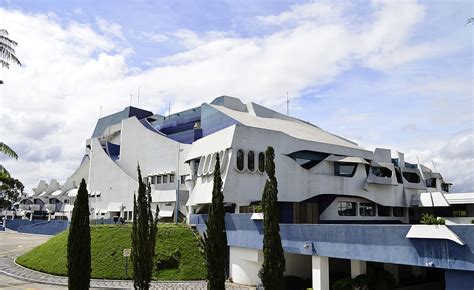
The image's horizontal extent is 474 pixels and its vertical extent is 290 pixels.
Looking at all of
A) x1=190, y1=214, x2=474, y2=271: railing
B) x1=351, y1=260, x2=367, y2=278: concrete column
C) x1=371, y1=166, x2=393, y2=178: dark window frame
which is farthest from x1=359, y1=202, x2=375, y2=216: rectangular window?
x1=351, y1=260, x2=367, y2=278: concrete column

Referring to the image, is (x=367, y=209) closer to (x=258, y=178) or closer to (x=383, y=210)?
(x=383, y=210)

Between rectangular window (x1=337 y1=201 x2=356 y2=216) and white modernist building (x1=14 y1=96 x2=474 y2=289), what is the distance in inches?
5.2

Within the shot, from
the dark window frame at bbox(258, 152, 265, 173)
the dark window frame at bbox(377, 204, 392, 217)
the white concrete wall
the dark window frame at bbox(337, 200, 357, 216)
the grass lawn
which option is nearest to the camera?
the white concrete wall

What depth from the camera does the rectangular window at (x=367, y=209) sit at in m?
43.6

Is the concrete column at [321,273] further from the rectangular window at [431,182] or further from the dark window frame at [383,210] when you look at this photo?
the rectangular window at [431,182]

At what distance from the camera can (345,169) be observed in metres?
41.5

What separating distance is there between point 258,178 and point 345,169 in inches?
423

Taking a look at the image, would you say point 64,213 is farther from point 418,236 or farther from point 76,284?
point 418,236

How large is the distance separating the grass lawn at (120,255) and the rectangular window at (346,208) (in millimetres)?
A: 15328

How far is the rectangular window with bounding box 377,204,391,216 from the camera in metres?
45.3

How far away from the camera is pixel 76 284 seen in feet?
57.5

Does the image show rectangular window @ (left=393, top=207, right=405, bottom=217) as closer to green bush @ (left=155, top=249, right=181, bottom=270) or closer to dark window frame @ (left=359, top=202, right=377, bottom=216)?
dark window frame @ (left=359, top=202, right=377, bottom=216)

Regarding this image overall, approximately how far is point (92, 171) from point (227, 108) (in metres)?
27.2

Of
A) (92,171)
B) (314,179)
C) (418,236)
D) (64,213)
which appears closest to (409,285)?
(418,236)
